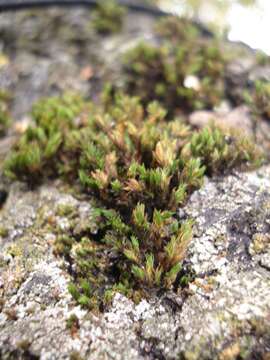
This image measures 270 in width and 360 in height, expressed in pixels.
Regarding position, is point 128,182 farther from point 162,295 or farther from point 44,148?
point 44,148

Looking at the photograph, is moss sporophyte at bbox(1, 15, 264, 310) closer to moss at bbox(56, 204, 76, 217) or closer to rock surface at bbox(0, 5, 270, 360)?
moss at bbox(56, 204, 76, 217)

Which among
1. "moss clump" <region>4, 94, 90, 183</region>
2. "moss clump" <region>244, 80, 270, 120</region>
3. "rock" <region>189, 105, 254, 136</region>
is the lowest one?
"moss clump" <region>4, 94, 90, 183</region>

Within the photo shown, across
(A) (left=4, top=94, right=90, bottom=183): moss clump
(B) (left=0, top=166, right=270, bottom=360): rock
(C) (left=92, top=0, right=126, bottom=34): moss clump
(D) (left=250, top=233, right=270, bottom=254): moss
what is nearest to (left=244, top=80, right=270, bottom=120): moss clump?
(B) (left=0, top=166, right=270, bottom=360): rock

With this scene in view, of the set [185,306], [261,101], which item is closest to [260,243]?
[185,306]

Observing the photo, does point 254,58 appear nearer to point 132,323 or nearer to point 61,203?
point 61,203

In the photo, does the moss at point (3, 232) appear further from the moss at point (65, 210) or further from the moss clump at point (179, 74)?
the moss clump at point (179, 74)

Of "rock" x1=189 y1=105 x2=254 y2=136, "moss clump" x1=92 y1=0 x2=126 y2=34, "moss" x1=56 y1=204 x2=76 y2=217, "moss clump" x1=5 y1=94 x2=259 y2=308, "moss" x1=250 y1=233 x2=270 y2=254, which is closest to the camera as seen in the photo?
"moss clump" x1=5 y1=94 x2=259 y2=308

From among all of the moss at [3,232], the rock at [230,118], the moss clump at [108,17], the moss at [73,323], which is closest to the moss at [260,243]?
the moss at [73,323]
